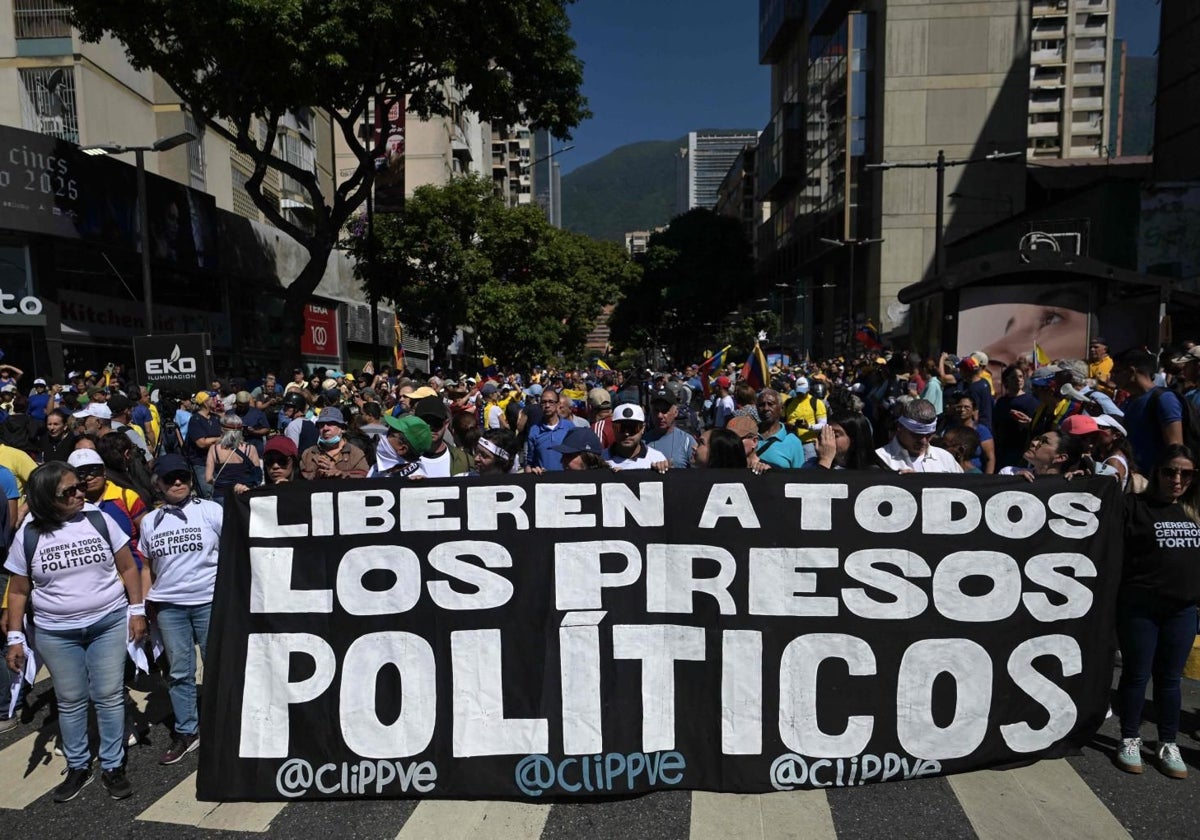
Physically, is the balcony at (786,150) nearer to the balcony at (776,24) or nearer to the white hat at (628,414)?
the balcony at (776,24)

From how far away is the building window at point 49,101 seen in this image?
20781 mm

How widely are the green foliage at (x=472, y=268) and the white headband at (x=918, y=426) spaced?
84.2ft

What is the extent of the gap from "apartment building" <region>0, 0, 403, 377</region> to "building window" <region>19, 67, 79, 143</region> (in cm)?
3

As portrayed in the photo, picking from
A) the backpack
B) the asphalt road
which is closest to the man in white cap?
the asphalt road

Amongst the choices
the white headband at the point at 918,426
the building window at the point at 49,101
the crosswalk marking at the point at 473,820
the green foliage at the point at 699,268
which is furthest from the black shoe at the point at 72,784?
the green foliage at the point at 699,268

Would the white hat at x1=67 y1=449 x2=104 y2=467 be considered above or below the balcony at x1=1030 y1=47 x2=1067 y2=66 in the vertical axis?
below

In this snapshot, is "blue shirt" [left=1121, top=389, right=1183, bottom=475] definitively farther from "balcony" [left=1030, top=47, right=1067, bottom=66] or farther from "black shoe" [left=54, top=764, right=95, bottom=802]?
"balcony" [left=1030, top=47, right=1067, bottom=66]

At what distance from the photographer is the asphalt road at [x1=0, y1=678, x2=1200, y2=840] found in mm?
3738

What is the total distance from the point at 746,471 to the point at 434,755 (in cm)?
208

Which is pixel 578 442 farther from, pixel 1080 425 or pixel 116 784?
pixel 116 784

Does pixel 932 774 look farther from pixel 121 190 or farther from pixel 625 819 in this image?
pixel 121 190

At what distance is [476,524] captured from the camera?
414 cm

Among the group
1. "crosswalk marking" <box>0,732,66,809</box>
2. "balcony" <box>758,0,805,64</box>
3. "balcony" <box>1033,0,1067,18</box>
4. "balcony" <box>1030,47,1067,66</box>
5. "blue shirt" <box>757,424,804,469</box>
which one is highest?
"balcony" <box>1033,0,1067,18</box>

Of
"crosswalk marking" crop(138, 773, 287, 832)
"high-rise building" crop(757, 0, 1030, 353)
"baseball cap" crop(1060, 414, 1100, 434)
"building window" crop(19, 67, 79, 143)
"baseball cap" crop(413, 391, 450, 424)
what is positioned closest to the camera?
"crosswalk marking" crop(138, 773, 287, 832)
